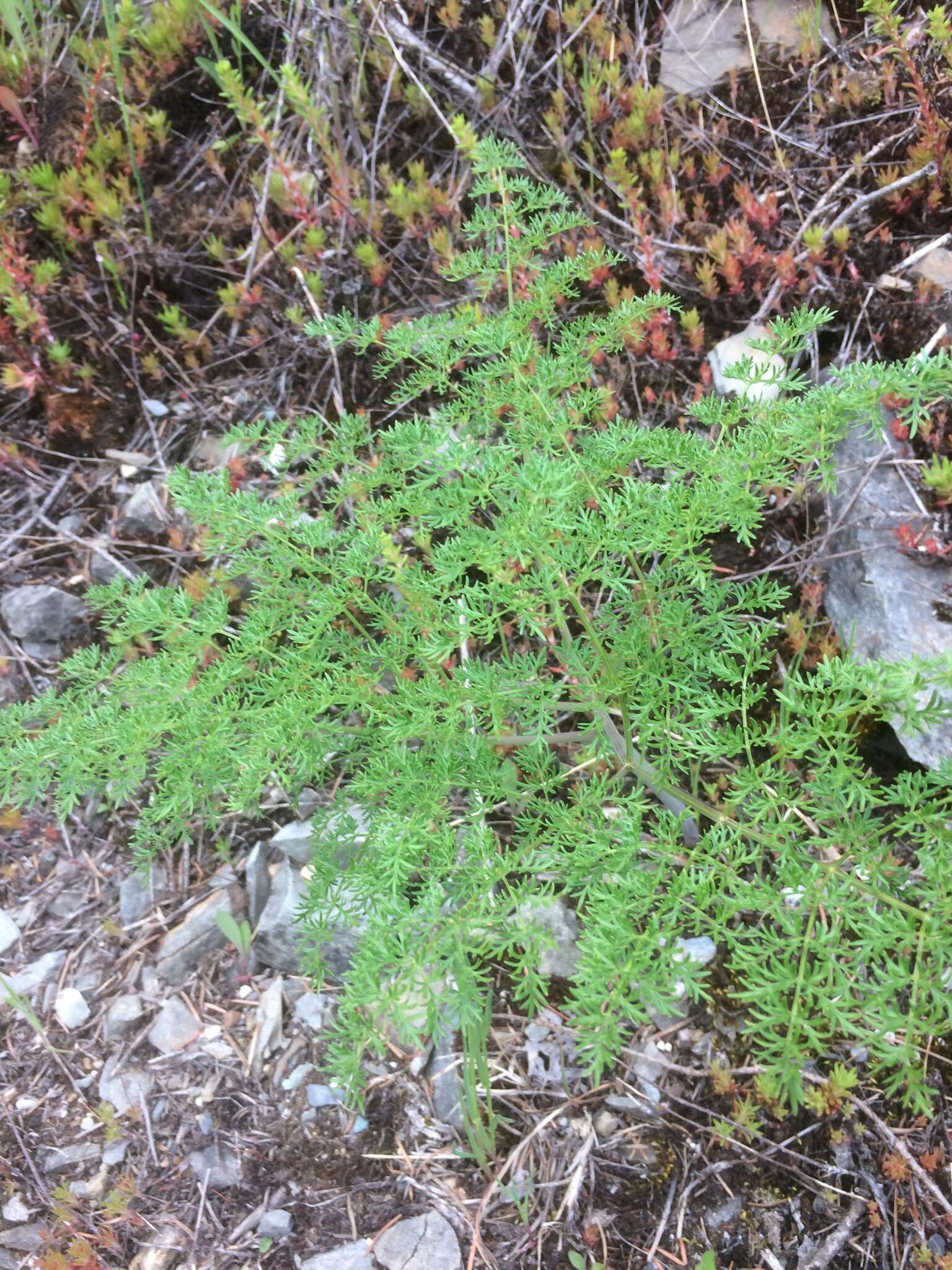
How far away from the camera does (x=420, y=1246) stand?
2.39 metres

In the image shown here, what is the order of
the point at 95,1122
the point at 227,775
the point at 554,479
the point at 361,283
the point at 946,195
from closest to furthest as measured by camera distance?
the point at 554,479 < the point at 227,775 < the point at 95,1122 < the point at 946,195 < the point at 361,283

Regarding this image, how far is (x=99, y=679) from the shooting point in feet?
9.11

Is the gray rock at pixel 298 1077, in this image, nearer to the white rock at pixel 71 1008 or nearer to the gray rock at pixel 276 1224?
the gray rock at pixel 276 1224

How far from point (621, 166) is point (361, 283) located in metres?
1.13

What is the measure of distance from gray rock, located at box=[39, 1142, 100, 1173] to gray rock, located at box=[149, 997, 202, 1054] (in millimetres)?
304

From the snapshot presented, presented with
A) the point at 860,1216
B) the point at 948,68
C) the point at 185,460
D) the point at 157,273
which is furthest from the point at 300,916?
the point at 948,68

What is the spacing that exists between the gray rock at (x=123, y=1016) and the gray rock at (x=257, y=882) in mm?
426

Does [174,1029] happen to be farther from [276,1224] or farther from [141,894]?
[276,1224]

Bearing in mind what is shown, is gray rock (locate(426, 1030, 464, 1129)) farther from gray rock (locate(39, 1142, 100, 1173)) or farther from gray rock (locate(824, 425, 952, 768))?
gray rock (locate(824, 425, 952, 768))

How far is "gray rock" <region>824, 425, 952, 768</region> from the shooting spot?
2.90 meters

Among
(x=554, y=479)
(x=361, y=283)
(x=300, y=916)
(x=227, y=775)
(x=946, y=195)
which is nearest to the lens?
(x=554, y=479)

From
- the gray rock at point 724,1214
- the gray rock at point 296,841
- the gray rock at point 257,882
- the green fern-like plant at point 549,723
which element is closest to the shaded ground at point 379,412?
the gray rock at point 724,1214

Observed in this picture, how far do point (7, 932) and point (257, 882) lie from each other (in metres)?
0.92

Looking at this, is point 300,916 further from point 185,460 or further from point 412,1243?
point 185,460
